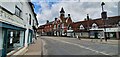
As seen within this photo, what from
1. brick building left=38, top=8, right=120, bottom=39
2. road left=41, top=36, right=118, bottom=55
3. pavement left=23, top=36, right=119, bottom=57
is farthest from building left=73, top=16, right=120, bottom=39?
road left=41, top=36, right=118, bottom=55

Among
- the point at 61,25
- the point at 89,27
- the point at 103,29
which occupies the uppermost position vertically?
the point at 61,25

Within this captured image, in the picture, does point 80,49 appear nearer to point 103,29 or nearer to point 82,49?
point 82,49

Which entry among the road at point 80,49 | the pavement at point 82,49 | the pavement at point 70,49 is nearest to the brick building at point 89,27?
the pavement at point 70,49

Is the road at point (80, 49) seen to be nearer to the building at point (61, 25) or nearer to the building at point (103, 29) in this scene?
the building at point (103, 29)

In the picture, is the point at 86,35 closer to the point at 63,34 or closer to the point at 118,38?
the point at 118,38

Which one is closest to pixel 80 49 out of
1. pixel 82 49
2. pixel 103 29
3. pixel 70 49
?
pixel 82 49

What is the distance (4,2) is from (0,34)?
1.90m

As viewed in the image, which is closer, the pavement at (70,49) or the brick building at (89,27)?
the pavement at (70,49)

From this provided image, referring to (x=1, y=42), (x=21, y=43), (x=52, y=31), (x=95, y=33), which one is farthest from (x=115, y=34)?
(x=52, y=31)

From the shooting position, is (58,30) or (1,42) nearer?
(1,42)

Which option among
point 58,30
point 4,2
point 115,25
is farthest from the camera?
point 58,30

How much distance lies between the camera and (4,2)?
8219 mm

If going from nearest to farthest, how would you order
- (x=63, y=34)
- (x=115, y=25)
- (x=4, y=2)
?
1. (x=4, y=2)
2. (x=115, y=25)
3. (x=63, y=34)

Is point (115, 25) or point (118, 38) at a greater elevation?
point (115, 25)
